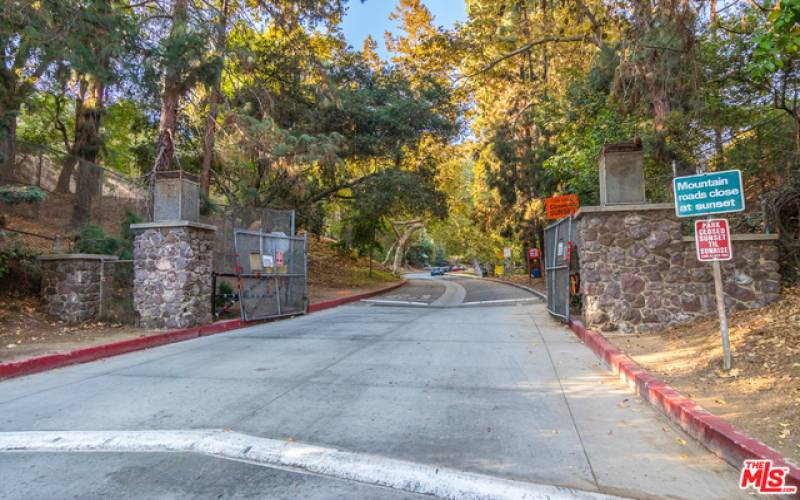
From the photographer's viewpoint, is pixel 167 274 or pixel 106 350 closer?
pixel 106 350

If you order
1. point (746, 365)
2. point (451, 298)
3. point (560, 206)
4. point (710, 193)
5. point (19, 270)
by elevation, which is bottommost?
point (451, 298)

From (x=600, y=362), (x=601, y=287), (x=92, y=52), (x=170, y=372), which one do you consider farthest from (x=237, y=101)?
(x=600, y=362)

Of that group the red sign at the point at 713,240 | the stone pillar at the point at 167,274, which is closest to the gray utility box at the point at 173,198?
the stone pillar at the point at 167,274

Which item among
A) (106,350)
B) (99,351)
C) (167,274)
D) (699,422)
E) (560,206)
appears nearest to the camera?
(699,422)

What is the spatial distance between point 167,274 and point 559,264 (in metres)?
8.90

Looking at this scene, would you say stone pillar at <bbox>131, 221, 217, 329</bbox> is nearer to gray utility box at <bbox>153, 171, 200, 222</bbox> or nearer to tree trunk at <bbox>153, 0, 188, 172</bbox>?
gray utility box at <bbox>153, 171, 200, 222</bbox>

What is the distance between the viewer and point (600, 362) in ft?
23.8

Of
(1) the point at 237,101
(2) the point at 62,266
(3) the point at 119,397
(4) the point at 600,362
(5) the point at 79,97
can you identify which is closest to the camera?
(3) the point at 119,397

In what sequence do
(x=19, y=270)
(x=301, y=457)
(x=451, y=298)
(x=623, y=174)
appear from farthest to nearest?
(x=451, y=298), (x=19, y=270), (x=623, y=174), (x=301, y=457)

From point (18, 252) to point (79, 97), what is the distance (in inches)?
309

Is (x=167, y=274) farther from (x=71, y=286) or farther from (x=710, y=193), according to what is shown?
(x=710, y=193)

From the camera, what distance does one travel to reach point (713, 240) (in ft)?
18.8

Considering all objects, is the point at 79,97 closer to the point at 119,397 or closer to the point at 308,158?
the point at 308,158

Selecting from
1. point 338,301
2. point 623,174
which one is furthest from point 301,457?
point 338,301
